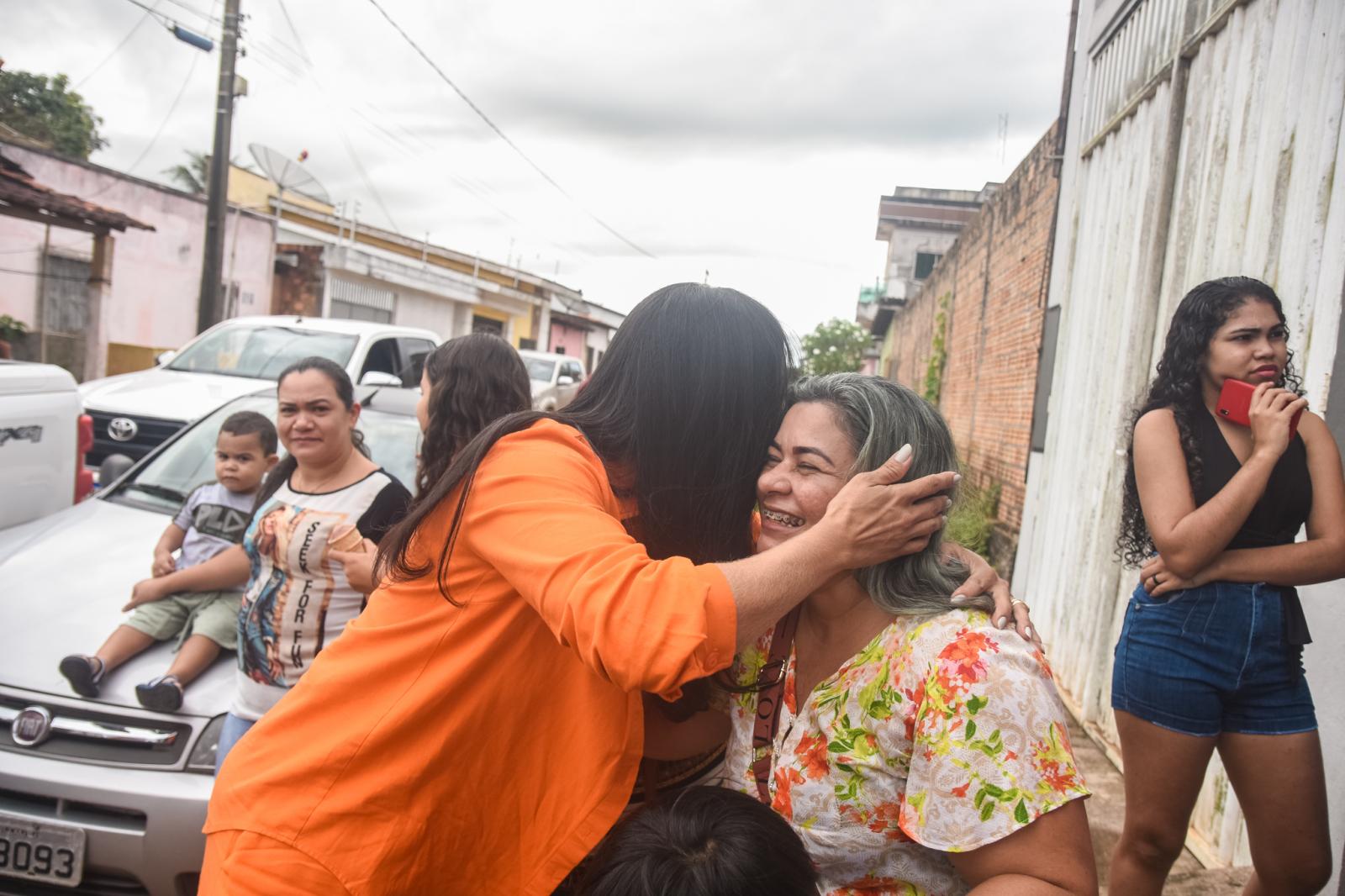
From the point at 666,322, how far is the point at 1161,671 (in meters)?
1.79

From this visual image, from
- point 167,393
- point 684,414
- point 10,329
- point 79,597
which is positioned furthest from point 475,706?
point 10,329

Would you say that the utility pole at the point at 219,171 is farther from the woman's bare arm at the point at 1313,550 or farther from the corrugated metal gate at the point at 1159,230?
the woman's bare arm at the point at 1313,550

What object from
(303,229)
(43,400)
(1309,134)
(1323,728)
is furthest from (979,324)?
(303,229)

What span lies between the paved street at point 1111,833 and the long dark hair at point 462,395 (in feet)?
8.44

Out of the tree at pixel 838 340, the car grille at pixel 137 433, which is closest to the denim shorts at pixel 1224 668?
the car grille at pixel 137 433

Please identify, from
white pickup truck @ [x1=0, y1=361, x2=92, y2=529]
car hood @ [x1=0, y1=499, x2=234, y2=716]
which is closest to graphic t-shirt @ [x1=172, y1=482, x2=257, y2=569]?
car hood @ [x1=0, y1=499, x2=234, y2=716]

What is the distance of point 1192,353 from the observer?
2.68 metres

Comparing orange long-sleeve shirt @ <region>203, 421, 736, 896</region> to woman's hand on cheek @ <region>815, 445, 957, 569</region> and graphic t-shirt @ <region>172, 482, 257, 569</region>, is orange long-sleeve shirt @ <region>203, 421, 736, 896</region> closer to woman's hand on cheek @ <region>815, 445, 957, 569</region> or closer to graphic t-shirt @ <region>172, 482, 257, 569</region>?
woman's hand on cheek @ <region>815, 445, 957, 569</region>

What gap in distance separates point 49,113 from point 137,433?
23.6 m

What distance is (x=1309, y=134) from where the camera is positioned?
3.22m

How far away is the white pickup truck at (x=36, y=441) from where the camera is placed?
4309 mm

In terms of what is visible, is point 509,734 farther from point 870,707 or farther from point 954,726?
point 954,726

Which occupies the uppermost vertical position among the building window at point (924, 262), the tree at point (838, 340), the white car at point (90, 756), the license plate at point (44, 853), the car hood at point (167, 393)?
the building window at point (924, 262)

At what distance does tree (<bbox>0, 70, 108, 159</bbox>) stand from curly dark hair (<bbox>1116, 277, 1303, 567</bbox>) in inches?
1099
